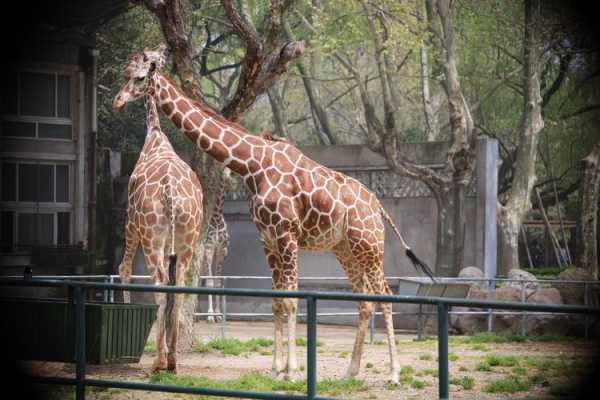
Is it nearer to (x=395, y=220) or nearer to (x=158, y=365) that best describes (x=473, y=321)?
(x=395, y=220)

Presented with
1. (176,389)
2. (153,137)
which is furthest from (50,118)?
(176,389)

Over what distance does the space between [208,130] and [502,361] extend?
412cm

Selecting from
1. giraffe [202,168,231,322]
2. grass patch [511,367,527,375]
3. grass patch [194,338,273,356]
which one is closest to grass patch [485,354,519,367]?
grass patch [511,367,527,375]

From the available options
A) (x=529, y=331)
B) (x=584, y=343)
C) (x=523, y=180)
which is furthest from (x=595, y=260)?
(x=584, y=343)

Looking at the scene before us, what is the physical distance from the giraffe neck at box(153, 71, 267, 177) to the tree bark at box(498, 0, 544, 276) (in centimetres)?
1003

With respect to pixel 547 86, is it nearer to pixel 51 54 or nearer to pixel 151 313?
pixel 51 54

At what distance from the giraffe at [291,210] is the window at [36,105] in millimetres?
11374

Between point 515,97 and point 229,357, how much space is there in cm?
1586

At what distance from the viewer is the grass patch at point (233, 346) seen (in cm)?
1289

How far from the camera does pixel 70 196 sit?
2202cm

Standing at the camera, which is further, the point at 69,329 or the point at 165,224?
the point at 165,224

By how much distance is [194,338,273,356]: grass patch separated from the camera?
12.9 metres

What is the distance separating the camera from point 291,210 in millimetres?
10180

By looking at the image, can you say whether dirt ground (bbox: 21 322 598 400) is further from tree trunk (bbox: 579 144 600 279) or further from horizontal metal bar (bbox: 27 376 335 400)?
tree trunk (bbox: 579 144 600 279)
